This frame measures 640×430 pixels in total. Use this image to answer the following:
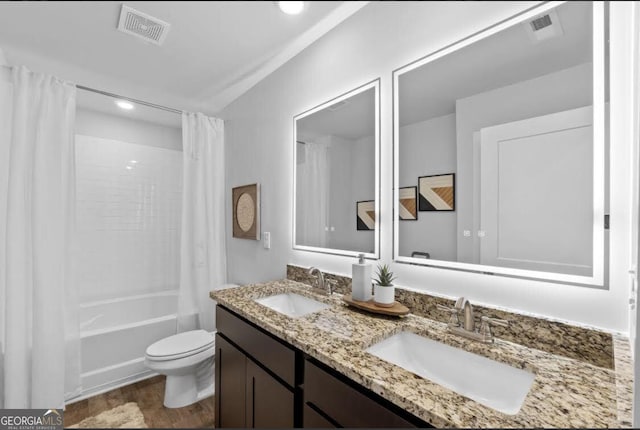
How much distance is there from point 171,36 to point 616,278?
3.90 ft

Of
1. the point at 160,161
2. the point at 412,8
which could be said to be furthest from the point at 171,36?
the point at 160,161

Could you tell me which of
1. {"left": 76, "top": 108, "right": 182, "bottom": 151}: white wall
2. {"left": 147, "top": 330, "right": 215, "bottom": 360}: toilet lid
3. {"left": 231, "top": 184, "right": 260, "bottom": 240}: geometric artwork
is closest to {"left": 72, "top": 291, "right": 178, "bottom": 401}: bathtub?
{"left": 147, "top": 330, "right": 215, "bottom": 360}: toilet lid

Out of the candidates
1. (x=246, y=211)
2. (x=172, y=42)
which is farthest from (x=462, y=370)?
(x=246, y=211)

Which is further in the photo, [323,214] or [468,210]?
[323,214]

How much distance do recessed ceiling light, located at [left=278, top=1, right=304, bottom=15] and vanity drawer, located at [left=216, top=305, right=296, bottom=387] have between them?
0.89 metres

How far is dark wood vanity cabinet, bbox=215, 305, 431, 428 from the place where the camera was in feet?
2.14

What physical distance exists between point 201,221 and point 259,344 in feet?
3.12

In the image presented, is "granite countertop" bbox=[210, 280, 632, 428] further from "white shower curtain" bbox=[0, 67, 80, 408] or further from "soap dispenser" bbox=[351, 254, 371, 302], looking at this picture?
"white shower curtain" bbox=[0, 67, 80, 408]

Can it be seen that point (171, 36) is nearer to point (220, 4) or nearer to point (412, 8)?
point (220, 4)

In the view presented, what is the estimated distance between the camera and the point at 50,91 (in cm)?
125

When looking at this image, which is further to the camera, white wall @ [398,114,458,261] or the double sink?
white wall @ [398,114,458,261]

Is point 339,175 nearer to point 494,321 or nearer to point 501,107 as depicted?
point 501,107

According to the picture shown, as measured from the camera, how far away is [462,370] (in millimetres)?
801

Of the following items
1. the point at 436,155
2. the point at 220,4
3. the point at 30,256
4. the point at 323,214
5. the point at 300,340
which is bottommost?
the point at 300,340
